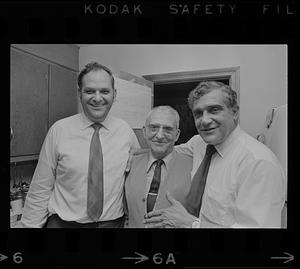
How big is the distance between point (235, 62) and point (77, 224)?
92cm

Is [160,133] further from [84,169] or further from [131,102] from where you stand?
[84,169]

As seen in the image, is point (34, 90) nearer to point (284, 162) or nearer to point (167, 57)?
point (167, 57)

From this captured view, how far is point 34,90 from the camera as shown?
1.32 metres

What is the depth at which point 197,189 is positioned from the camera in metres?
1.29

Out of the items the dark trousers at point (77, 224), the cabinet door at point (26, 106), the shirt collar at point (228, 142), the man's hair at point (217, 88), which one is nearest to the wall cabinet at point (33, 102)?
the cabinet door at point (26, 106)

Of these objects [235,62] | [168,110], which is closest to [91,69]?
[168,110]

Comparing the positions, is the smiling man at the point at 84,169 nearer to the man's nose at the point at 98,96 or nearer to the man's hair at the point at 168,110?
the man's nose at the point at 98,96

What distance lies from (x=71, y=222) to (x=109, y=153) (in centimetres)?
32

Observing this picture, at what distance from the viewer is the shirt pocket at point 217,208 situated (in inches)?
49.7

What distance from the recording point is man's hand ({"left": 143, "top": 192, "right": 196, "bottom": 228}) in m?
1.30

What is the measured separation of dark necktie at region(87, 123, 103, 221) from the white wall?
369 mm

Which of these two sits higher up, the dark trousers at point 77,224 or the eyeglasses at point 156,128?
the eyeglasses at point 156,128
